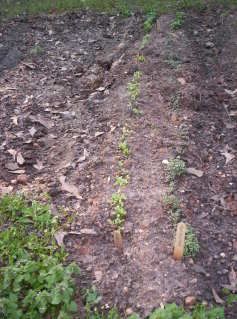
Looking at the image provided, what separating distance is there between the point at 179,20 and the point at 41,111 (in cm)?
339

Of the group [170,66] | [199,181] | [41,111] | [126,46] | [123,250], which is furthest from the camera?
[126,46]

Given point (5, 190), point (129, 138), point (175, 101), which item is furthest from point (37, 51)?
point (5, 190)

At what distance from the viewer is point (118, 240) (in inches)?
165

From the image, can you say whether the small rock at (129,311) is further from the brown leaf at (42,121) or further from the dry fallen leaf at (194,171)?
the brown leaf at (42,121)

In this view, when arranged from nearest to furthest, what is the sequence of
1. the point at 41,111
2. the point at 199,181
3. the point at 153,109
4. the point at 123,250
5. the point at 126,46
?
the point at 123,250 < the point at 199,181 < the point at 153,109 < the point at 41,111 < the point at 126,46

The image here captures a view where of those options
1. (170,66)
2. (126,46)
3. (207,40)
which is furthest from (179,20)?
(170,66)

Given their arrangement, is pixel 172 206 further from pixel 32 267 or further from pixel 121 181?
pixel 32 267

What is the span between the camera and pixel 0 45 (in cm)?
834

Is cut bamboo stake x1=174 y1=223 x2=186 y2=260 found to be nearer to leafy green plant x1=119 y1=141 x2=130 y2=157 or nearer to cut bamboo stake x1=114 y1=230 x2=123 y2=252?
cut bamboo stake x1=114 y1=230 x2=123 y2=252

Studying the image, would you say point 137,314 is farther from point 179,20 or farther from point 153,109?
point 179,20

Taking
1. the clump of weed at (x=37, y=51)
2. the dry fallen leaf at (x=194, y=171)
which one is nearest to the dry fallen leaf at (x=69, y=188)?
the dry fallen leaf at (x=194, y=171)

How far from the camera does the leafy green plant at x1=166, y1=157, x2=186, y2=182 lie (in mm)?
4910

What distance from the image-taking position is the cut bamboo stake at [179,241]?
3689mm

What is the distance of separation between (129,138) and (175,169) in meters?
0.74
